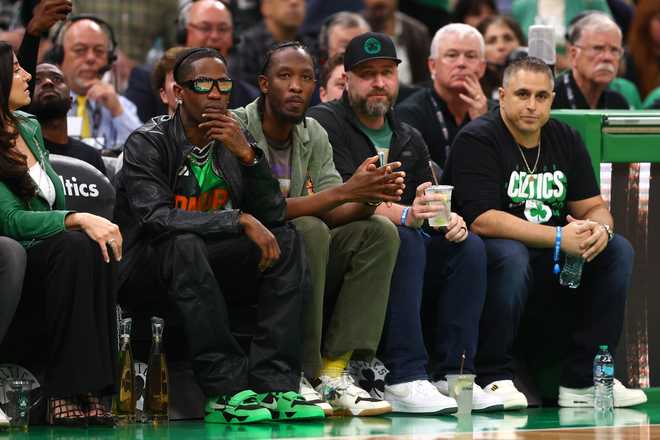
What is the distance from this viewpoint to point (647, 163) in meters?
8.52

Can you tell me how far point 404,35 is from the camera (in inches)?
464

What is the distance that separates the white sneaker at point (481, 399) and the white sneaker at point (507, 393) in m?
0.04

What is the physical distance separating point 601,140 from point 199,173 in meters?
2.54

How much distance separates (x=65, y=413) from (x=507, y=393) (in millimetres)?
2316

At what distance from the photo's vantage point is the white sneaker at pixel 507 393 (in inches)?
304

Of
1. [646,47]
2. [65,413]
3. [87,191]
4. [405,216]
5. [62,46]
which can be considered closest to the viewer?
[65,413]

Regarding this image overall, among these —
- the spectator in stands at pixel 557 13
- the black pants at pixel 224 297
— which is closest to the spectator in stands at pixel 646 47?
the spectator in stands at pixel 557 13

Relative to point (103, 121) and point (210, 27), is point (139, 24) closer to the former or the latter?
point (210, 27)

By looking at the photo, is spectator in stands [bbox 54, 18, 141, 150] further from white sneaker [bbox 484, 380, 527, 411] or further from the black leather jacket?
white sneaker [bbox 484, 380, 527, 411]

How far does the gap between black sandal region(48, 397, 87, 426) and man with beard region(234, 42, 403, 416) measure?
1.06 metres

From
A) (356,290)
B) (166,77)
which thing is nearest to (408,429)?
(356,290)

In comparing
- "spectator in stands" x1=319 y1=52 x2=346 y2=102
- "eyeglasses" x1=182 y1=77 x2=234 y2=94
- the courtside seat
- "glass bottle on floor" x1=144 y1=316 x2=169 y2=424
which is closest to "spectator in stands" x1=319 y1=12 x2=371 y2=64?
"spectator in stands" x1=319 y1=52 x2=346 y2=102

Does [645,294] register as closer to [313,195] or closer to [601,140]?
[601,140]

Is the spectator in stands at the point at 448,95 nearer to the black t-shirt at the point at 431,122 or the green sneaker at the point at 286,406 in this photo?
the black t-shirt at the point at 431,122
